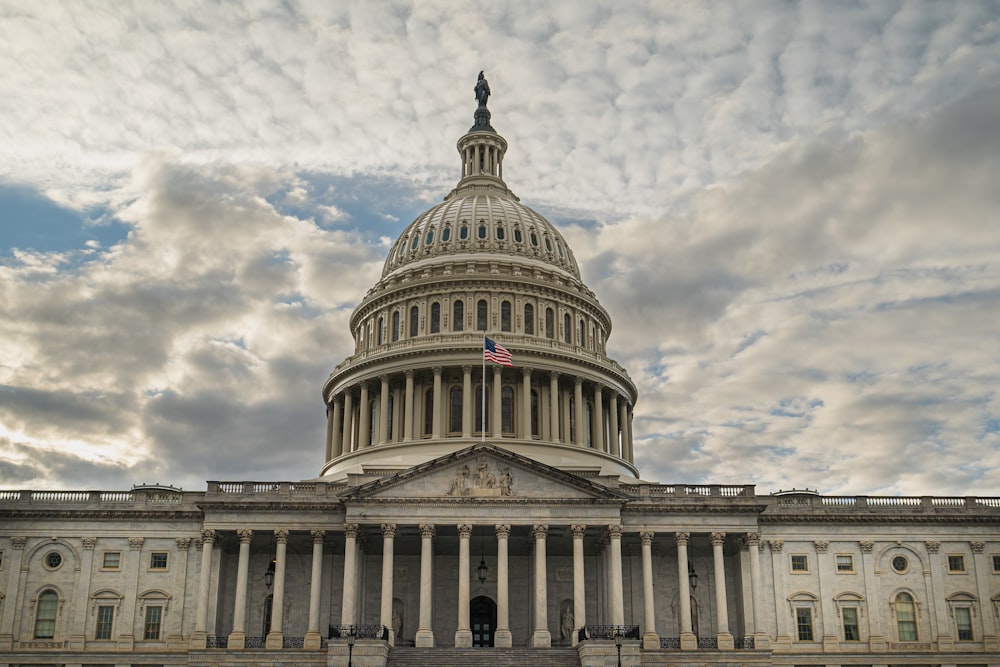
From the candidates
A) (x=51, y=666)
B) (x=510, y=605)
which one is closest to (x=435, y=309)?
(x=510, y=605)

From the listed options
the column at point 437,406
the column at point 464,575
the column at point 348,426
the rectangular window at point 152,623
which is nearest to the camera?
the column at point 464,575

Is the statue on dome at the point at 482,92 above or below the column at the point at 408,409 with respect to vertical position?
above

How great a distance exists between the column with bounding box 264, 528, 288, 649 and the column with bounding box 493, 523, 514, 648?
12265mm

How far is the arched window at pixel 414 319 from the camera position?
84188mm

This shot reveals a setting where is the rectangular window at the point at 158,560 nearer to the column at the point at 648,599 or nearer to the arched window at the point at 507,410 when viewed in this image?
the arched window at the point at 507,410

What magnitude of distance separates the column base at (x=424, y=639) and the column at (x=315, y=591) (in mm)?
5513

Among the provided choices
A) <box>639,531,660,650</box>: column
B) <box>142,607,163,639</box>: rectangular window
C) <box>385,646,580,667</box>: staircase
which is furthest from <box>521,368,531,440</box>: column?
<box>142,607,163,639</box>: rectangular window

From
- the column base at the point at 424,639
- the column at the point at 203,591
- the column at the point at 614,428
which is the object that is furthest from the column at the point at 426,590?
the column at the point at 614,428

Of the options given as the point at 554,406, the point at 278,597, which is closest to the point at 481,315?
the point at 554,406

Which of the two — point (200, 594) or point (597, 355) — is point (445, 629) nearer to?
point (200, 594)

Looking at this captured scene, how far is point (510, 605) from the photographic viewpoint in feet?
216

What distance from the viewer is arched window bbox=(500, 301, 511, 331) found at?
272 ft

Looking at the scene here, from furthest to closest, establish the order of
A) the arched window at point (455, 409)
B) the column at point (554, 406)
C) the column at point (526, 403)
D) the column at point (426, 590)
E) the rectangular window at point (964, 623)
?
the arched window at point (455, 409)
the column at point (554, 406)
the column at point (526, 403)
the rectangular window at point (964, 623)
the column at point (426, 590)

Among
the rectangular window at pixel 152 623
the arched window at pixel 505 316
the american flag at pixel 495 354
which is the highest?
the arched window at pixel 505 316
